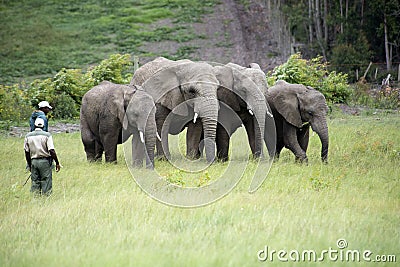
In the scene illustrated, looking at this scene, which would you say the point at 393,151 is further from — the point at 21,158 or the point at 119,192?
the point at 21,158

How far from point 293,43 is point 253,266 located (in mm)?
37489

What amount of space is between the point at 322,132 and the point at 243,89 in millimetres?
2223

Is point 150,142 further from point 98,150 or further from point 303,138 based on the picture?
point 303,138

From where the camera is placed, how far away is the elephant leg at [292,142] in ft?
50.7

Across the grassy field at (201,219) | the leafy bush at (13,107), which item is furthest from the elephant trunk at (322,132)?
the leafy bush at (13,107)

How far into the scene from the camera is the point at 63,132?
75.1 ft

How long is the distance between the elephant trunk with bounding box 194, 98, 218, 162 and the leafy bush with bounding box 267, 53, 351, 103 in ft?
35.4

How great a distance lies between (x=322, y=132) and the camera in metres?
15.1

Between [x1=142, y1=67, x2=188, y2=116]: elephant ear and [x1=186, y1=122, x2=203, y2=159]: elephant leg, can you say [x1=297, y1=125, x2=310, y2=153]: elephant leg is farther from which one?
[x1=142, y1=67, x2=188, y2=116]: elephant ear

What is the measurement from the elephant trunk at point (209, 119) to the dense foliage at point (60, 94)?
1082 centimetres

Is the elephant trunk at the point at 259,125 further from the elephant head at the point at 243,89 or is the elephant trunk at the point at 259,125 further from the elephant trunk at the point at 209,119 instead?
the elephant trunk at the point at 209,119

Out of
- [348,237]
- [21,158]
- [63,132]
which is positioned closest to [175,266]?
[348,237]

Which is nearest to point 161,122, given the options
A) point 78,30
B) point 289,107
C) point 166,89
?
point 166,89
